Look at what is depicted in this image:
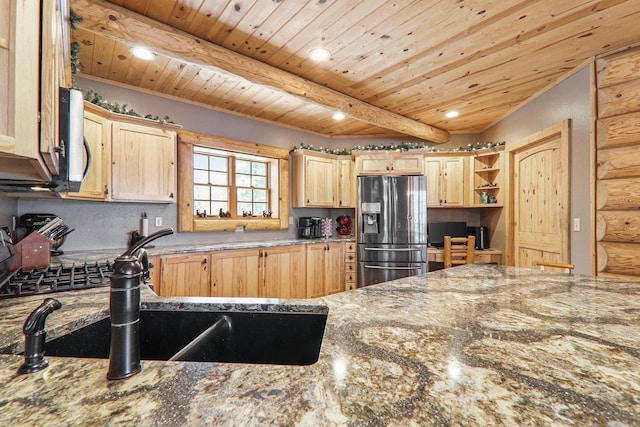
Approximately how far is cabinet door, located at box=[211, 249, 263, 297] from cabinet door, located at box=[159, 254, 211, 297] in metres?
0.09

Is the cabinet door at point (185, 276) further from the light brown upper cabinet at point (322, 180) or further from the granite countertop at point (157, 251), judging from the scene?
the light brown upper cabinet at point (322, 180)

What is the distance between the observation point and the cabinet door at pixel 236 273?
3.10m

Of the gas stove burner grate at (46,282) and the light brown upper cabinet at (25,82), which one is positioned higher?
the light brown upper cabinet at (25,82)

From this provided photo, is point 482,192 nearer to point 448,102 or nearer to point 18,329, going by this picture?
point 448,102

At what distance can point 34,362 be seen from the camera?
57 centimetres

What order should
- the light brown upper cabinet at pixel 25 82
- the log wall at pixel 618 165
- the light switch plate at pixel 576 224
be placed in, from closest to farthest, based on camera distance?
the light brown upper cabinet at pixel 25 82 → the log wall at pixel 618 165 → the light switch plate at pixel 576 224

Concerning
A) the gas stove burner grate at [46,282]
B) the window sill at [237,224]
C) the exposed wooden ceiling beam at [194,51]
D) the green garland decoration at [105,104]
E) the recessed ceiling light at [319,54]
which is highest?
the recessed ceiling light at [319,54]

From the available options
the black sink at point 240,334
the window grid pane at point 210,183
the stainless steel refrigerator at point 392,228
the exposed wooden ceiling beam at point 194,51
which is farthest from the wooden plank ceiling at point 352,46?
the black sink at point 240,334

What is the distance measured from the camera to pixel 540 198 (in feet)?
10.8

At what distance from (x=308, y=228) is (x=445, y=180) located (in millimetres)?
2128

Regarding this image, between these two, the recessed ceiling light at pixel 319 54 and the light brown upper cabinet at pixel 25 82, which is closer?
the light brown upper cabinet at pixel 25 82

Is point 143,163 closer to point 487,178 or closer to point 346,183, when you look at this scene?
point 346,183

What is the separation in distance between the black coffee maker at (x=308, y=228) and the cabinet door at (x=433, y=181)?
1.68 meters

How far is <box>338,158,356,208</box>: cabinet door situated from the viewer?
4520 mm
